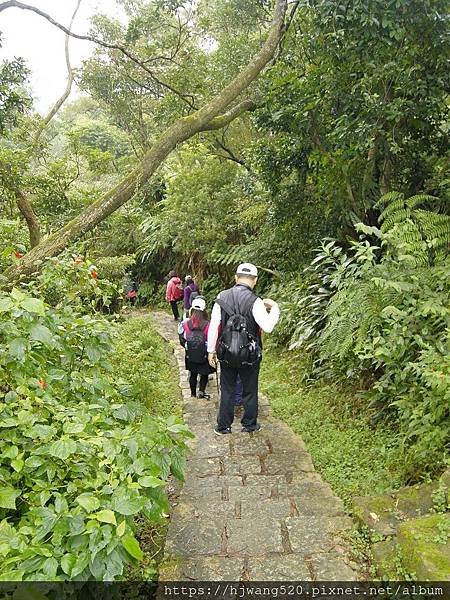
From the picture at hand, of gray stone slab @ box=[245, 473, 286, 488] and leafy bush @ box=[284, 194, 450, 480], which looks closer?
leafy bush @ box=[284, 194, 450, 480]

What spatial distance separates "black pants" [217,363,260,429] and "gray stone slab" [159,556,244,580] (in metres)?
1.90

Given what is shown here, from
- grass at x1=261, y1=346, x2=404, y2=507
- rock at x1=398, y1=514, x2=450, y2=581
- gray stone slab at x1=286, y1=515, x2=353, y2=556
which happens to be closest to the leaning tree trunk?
grass at x1=261, y1=346, x2=404, y2=507

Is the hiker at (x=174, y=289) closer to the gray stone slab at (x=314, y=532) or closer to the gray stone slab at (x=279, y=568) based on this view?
the gray stone slab at (x=314, y=532)

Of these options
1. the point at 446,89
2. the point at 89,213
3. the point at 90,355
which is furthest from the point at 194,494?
the point at 446,89

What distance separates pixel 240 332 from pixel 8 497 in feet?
9.08

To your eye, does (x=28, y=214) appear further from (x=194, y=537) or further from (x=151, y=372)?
(x=194, y=537)

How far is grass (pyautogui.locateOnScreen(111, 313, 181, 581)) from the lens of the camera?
306 centimetres

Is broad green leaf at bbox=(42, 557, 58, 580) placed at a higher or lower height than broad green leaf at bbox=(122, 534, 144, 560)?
lower

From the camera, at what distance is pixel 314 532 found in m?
3.20

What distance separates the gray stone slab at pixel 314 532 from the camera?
304 cm

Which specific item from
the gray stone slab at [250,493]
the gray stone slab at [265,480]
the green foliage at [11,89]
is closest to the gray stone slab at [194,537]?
the gray stone slab at [250,493]

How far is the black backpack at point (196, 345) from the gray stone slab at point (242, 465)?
172 centimetres

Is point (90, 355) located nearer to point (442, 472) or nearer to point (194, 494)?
point (194, 494)

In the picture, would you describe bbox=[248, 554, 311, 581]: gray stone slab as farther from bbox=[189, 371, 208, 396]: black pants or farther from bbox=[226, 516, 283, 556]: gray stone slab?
bbox=[189, 371, 208, 396]: black pants
